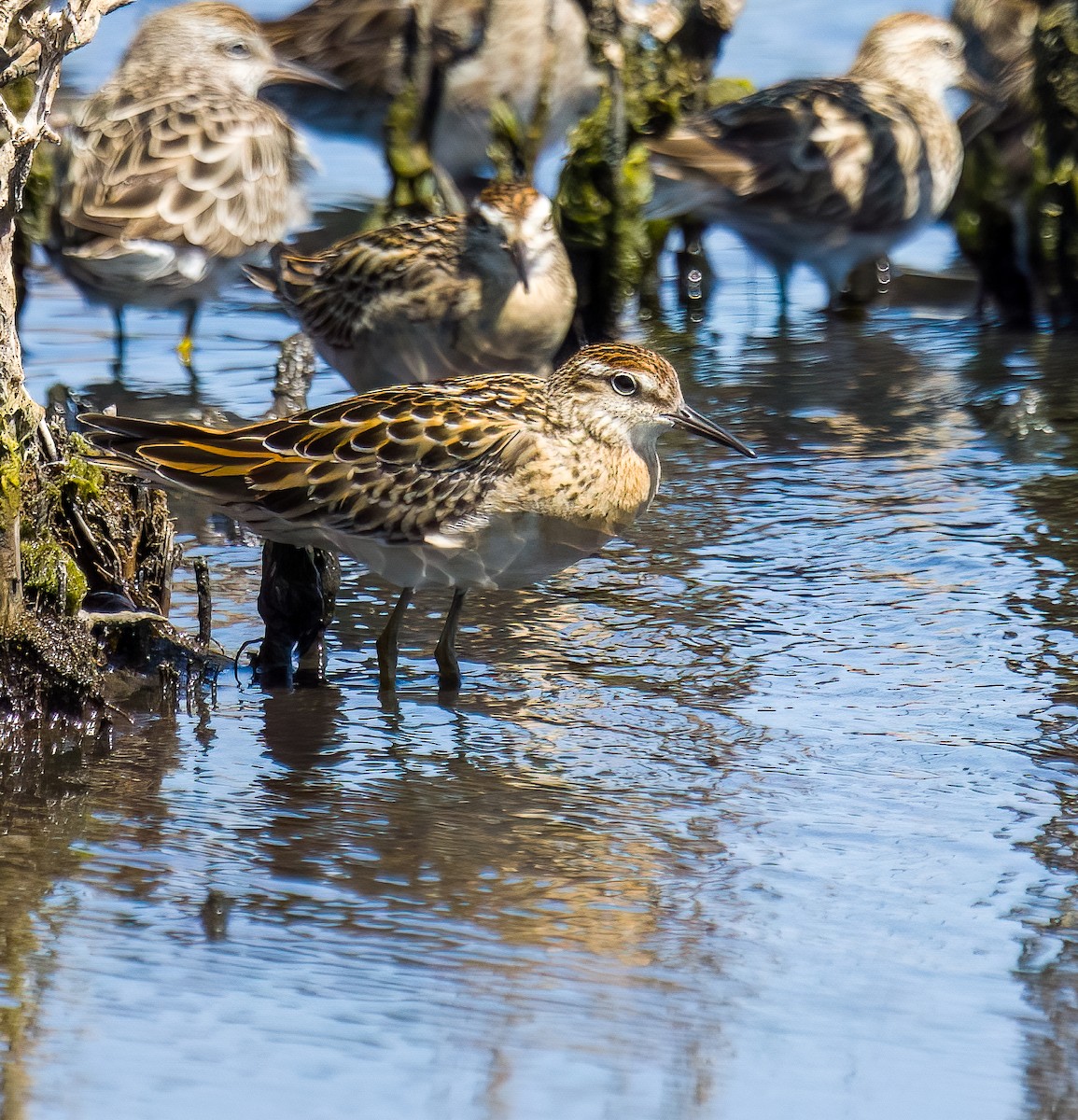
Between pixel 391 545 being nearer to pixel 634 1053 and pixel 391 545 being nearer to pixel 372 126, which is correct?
pixel 634 1053

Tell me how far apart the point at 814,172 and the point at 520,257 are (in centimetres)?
312

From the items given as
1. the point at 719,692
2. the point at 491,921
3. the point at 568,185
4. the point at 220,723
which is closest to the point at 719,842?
the point at 491,921

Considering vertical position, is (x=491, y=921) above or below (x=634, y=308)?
below

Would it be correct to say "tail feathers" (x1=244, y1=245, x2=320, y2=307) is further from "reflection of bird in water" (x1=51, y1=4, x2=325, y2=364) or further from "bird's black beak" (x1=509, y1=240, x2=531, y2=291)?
"bird's black beak" (x1=509, y1=240, x2=531, y2=291)

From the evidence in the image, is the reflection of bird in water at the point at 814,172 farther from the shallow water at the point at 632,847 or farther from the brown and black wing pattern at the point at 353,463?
the brown and black wing pattern at the point at 353,463

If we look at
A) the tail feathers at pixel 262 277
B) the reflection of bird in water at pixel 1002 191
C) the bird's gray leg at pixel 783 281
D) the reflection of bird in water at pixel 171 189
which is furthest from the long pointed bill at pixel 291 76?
the reflection of bird in water at pixel 1002 191

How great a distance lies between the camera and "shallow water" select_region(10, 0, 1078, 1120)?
3.79 metres

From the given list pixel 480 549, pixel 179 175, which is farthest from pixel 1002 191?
pixel 480 549

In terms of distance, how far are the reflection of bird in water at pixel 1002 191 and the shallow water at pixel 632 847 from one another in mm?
2594

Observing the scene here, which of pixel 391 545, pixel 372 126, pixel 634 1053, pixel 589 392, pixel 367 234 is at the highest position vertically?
pixel 372 126

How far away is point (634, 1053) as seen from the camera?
151 inches

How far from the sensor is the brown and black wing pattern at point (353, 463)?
6.13 metres

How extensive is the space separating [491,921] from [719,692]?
1.73m

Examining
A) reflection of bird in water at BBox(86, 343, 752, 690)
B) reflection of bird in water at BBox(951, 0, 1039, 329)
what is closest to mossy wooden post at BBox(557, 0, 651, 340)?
reflection of bird in water at BBox(951, 0, 1039, 329)
